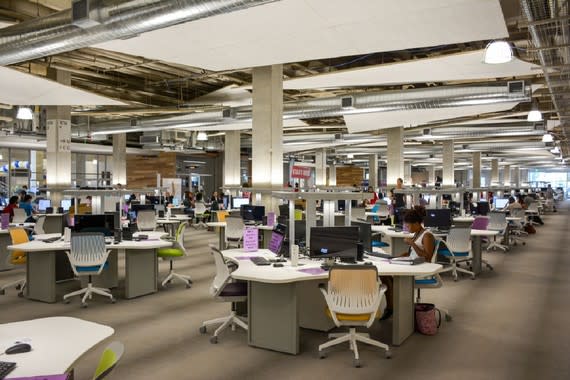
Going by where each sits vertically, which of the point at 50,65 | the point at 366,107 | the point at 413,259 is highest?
the point at 50,65

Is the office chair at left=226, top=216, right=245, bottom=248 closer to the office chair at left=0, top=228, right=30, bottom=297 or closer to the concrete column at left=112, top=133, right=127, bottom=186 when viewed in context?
the office chair at left=0, top=228, right=30, bottom=297

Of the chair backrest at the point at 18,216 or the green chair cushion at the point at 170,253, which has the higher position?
the chair backrest at the point at 18,216

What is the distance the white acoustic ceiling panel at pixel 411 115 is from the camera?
12141mm

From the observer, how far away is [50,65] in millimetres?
11734

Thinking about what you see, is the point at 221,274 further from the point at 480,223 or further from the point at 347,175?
the point at 347,175

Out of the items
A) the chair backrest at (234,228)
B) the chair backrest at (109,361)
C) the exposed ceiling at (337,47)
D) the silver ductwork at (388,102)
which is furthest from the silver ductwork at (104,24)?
the silver ductwork at (388,102)

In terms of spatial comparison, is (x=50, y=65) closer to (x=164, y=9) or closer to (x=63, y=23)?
(x=63, y=23)

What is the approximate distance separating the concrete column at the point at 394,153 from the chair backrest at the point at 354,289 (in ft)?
46.3

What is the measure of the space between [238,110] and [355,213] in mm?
4336

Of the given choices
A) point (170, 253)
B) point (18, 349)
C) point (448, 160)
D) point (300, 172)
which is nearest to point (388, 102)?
point (300, 172)

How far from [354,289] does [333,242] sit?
1093 mm

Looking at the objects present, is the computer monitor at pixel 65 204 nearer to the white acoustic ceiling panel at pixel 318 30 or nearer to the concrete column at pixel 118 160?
the white acoustic ceiling panel at pixel 318 30

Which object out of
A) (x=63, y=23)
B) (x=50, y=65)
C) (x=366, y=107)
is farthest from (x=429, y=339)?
(x=50, y=65)

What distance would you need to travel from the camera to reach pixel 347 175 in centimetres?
3825
